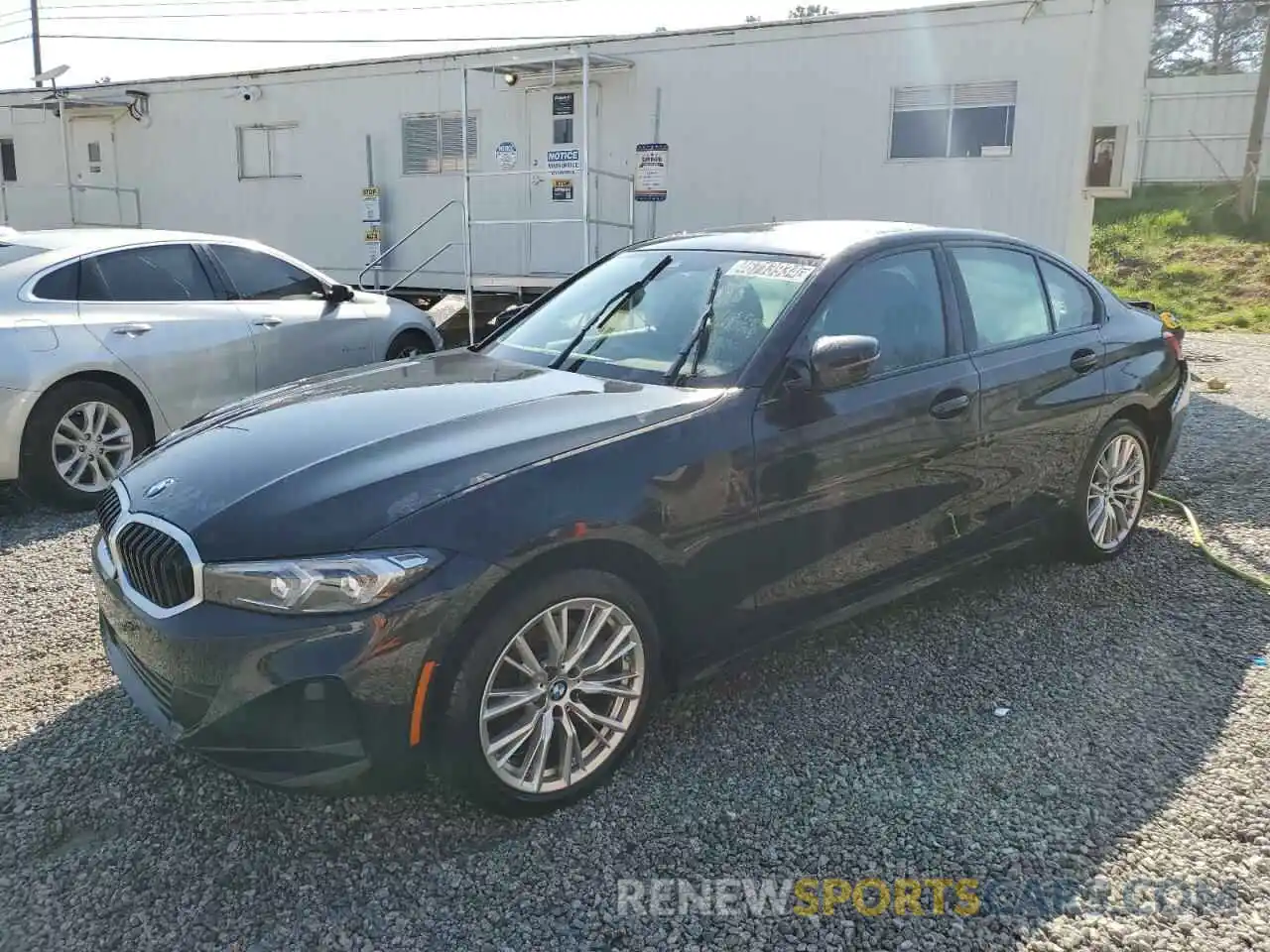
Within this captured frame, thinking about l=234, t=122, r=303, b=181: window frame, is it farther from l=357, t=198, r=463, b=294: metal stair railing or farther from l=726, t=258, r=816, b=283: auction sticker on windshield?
l=726, t=258, r=816, b=283: auction sticker on windshield

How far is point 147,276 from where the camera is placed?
20.1 feet

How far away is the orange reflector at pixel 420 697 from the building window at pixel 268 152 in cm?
1244

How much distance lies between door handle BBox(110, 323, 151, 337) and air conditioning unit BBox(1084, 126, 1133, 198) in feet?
27.3

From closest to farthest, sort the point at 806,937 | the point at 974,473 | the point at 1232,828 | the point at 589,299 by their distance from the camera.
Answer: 1. the point at 806,937
2. the point at 1232,828
3. the point at 974,473
4. the point at 589,299

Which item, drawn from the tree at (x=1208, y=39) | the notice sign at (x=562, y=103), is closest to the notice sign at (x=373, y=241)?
the notice sign at (x=562, y=103)

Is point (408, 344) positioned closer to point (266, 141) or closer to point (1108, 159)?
point (1108, 159)

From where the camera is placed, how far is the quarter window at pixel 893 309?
3559 millimetres

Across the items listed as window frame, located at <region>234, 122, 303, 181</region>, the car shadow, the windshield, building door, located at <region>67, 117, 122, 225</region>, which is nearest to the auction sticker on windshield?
the windshield

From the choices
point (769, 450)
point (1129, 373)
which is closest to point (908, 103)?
point (1129, 373)

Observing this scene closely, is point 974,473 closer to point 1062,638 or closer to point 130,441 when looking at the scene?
point 1062,638

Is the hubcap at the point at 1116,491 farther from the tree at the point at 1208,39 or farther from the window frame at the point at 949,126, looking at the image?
the tree at the point at 1208,39

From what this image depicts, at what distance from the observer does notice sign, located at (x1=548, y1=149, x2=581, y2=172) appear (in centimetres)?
1148

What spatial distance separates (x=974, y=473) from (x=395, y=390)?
2.16 m

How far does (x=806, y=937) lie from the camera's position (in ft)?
7.81
